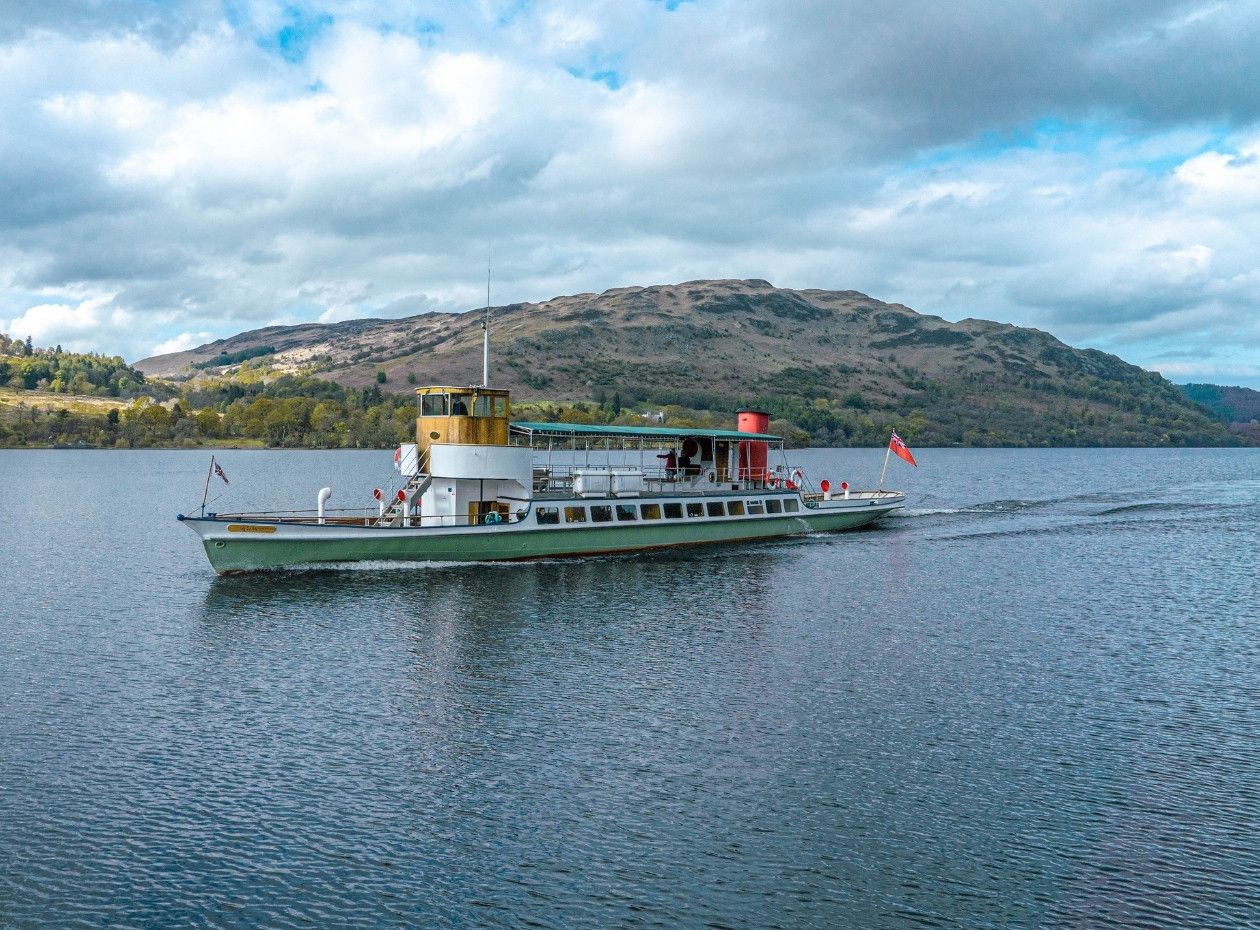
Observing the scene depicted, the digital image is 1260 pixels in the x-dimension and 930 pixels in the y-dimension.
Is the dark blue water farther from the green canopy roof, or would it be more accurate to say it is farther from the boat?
the green canopy roof

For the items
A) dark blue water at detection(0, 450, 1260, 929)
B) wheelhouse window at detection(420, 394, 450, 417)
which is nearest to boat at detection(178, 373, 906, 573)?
wheelhouse window at detection(420, 394, 450, 417)

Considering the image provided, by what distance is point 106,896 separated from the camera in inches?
843

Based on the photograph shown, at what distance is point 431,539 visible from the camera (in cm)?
6097

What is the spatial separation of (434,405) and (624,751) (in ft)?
122

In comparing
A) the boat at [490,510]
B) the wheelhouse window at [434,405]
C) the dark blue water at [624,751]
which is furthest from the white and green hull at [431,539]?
the wheelhouse window at [434,405]

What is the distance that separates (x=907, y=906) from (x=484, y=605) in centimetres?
3362

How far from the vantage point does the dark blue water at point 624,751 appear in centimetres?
2183

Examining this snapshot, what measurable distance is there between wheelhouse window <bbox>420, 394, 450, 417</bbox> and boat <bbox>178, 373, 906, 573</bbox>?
0.06m

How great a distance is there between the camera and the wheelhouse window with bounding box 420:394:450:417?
62.6 meters

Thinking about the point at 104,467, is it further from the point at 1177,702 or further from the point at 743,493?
the point at 1177,702

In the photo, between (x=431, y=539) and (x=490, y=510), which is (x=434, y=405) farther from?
(x=431, y=539)

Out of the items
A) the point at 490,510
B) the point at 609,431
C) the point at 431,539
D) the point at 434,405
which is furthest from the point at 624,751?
the point at 609,431

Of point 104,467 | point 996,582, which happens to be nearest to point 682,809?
point 996,582

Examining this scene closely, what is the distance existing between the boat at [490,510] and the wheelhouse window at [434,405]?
0.06 m
